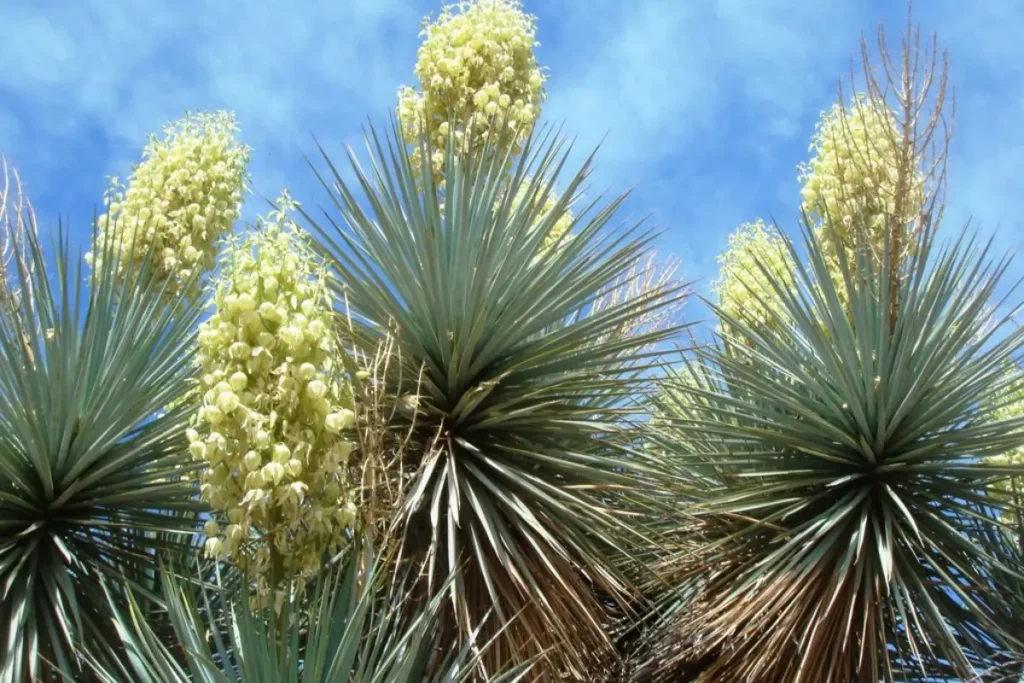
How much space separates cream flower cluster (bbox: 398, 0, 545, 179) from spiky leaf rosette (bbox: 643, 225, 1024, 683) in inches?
63.0

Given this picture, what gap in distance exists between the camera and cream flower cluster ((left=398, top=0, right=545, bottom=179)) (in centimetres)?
523

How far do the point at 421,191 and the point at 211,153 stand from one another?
1.82m

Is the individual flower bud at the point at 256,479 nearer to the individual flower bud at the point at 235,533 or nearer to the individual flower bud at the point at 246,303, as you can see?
the individual flower bud at the point at 235,533

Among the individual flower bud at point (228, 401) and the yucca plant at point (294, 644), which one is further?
the individual flower bud at point (228, 401)

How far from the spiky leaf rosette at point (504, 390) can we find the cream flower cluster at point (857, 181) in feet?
3.58

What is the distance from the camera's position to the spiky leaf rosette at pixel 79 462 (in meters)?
3.67

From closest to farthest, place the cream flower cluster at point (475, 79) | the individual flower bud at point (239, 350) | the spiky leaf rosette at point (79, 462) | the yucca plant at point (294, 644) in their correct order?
the yucca plant at point (294, 644)
the individual flower bud at point (239, 350)
the spiky leaf rosette at point (79, 462)
the cream flower cluster at point (475, 79)

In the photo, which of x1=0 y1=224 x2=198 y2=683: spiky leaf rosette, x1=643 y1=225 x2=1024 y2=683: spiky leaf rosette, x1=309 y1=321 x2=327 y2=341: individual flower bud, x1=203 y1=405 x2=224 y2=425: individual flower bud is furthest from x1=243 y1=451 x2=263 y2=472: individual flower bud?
x1=643 y1=225 x2=1024 y2=683: spiky leaf rosette

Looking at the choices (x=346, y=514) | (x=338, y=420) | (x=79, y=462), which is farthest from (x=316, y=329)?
(x=79, y=462)

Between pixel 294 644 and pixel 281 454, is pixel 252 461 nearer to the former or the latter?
pixel 281 454

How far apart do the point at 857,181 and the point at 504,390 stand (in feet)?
8.86

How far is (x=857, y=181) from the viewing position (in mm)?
5891

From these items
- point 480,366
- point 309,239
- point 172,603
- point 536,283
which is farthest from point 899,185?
point 172,603

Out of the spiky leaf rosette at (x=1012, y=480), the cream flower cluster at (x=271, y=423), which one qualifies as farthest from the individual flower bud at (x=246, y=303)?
the spiky leaf rosette at (x=1012, y=480)
